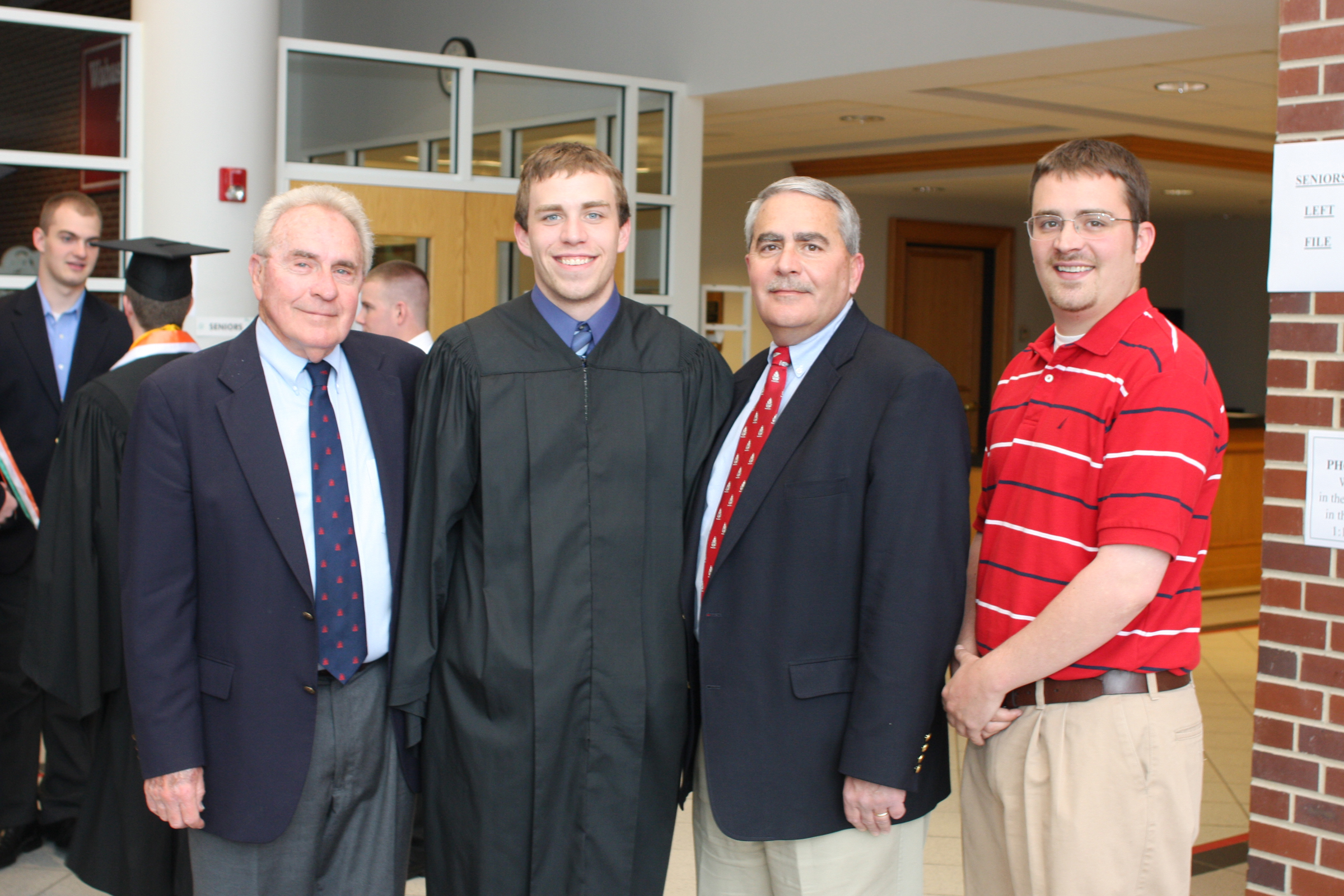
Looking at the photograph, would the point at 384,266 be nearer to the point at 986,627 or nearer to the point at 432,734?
the point at 432,734

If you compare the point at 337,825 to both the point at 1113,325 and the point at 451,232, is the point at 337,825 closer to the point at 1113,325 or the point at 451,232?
the point at 1113,325

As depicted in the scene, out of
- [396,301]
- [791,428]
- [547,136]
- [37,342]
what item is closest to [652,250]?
[547,136]

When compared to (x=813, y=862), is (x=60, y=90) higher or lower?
higher

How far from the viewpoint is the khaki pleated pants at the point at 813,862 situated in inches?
79.3

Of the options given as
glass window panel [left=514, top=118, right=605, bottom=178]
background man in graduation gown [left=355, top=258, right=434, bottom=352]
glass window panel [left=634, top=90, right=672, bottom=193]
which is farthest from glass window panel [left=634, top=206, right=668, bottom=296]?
background man in graduation gown [left=355, top=258, right=434, bottom=352]

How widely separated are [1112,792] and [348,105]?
16.1ft

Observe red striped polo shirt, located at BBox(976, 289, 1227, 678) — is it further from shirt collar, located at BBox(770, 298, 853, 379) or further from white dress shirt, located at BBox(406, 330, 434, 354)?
white dress shirt, located at BBox(406, 330, 434, 354)

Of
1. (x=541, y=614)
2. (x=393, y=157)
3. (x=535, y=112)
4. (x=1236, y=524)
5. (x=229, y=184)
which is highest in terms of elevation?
(x=535, y=112)

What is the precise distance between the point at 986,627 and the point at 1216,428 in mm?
500

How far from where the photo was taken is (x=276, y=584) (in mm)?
2012

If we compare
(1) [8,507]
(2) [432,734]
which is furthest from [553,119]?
(2) [432,734]

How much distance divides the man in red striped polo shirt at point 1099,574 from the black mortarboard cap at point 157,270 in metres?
1.93

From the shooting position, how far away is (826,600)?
1973 mm

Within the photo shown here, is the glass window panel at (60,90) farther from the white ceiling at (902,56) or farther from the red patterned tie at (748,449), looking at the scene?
the red patterned tie at (748,449)
